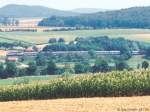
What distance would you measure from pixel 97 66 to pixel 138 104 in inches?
1938

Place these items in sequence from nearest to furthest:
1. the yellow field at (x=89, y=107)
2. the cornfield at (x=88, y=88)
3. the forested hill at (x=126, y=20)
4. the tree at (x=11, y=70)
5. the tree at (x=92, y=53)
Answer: the yellow field at (x=89, y=107) < the cornfield at (x=88, y=88) < the tree at (x=11, y=70) < the tree at (x=92, y=53) < the forested hill at (x=126, y=20)

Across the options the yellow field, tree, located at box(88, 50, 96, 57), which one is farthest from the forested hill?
the yellow field

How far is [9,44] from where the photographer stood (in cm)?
12544

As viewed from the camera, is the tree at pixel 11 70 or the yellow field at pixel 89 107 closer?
the yellow field at pixel 89 107

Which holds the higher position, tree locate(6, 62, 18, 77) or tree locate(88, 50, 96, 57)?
tree locate(6, 62, 18, 77)

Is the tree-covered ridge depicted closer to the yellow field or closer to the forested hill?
the forested hill

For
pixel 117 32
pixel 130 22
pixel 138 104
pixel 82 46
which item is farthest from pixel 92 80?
pixel 130 22

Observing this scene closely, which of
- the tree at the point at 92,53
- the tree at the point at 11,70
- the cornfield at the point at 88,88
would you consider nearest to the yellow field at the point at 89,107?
the cornfield at the point at 88,88

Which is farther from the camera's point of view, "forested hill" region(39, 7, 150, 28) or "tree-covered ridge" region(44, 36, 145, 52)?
"forested hill" region(39, 7, 150, 28)

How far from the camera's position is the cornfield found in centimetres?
3045

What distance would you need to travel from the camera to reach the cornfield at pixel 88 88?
3045 cm

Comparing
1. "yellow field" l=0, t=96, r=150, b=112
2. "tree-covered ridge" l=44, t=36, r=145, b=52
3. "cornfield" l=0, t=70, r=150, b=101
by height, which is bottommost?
"tree-covered ridge" l=44, t=36, r=145, b=52

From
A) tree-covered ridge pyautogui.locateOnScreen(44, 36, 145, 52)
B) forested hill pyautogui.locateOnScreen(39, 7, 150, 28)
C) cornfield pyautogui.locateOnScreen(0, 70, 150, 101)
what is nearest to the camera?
cornfield pyautogui.locateOnScreen(0, 70, 150, 101)

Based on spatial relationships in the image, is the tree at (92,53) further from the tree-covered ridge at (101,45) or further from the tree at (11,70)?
the tree at (11,70)
